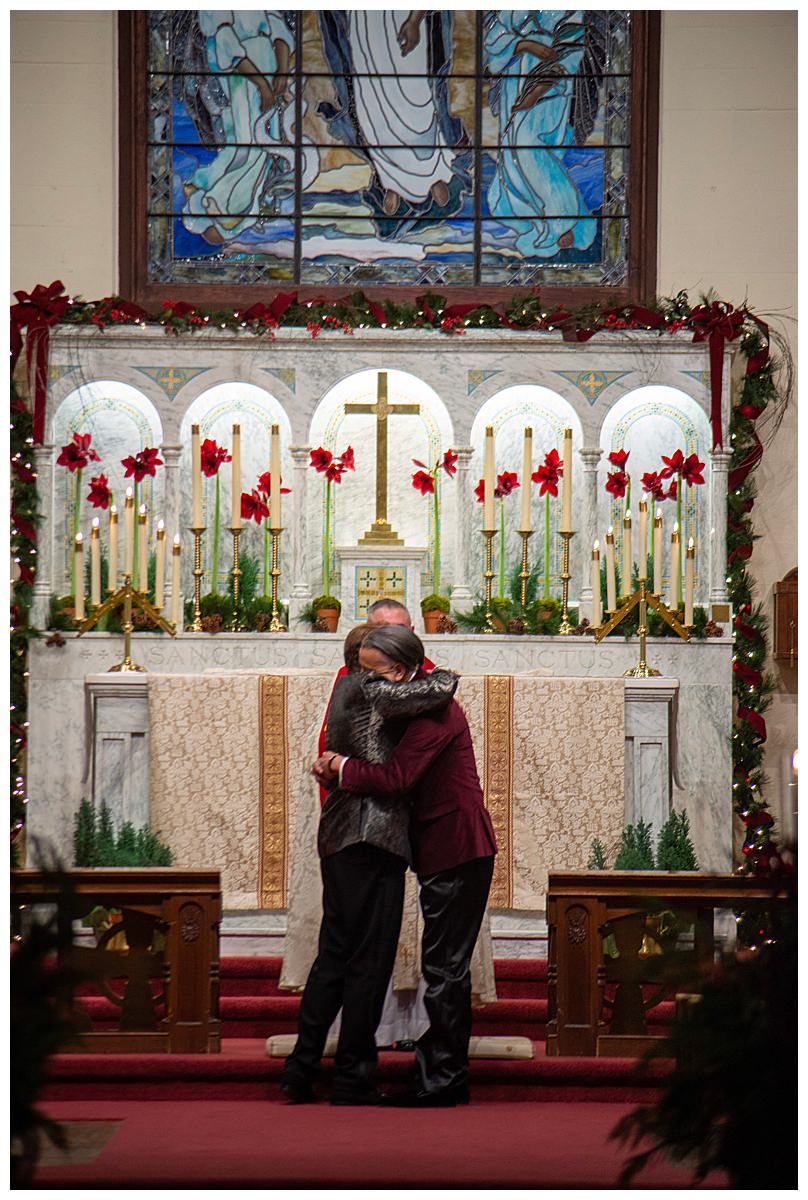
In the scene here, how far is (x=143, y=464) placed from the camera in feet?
28.5

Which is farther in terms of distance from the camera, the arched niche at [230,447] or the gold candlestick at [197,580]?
the arched niche at [230,447]

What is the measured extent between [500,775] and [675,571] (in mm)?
1586

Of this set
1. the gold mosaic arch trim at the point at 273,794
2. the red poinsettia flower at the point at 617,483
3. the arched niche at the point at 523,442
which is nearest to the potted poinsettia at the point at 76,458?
the gold mosaic arch trim at the point at 273,794

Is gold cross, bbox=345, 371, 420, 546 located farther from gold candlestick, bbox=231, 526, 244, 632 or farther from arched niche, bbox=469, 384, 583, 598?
gold candlestick, bbox=231, 526, 244, 632

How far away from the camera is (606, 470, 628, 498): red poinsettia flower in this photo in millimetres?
8633

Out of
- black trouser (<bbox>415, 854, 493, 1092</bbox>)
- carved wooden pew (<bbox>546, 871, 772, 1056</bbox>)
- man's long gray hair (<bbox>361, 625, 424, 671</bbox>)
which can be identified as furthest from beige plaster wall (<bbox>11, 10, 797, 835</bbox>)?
black trouser (<bbox>415, 854, 493, 1092</bbox>)

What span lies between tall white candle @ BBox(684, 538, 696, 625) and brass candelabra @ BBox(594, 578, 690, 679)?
0.08m

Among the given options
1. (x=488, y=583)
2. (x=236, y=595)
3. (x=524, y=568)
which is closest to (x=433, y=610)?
(x=488, y=583)

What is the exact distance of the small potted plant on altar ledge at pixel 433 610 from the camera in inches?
327

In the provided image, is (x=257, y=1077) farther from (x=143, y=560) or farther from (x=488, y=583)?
(x=488, y=583)

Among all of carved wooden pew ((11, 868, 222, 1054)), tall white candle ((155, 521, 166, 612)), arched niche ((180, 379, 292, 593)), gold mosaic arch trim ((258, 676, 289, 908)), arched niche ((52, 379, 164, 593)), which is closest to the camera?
carved wooden pew ((11, 868, 222, 1054))

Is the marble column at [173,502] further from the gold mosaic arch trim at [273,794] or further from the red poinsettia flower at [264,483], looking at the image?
the gold mosaic arch trim at [273,794]

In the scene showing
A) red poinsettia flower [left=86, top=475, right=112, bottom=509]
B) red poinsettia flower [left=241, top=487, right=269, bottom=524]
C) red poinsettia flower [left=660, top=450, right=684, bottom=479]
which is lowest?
red poinsettia flower [left=241, top=487, right=269, bottom=524]

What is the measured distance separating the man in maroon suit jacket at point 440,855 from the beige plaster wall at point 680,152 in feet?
15.6
